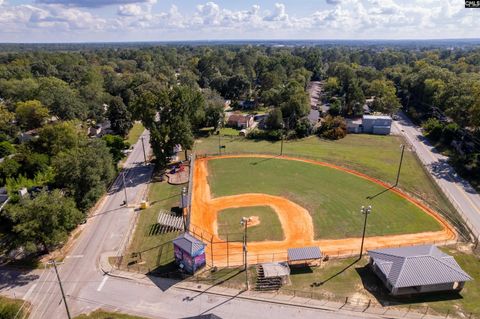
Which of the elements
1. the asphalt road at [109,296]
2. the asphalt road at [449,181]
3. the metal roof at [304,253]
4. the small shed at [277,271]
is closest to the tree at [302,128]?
the asphalt road at [449,181]

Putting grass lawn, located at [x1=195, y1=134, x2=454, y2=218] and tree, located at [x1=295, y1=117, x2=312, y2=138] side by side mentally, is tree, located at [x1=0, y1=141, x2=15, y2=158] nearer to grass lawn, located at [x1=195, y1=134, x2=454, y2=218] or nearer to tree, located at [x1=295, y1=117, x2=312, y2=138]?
grass lawn, located at [x1=195, y1=134, x2=454, y2=218]

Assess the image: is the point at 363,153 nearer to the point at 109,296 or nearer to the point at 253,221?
the point at 253,221

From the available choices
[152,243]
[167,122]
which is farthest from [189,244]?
[167,122]

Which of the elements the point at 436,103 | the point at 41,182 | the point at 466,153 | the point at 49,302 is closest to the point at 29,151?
the point at 41,182

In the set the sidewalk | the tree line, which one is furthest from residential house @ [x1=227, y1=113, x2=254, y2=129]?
the sidewalk

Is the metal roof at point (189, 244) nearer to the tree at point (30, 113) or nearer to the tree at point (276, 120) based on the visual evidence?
the tree at point (276, 120)

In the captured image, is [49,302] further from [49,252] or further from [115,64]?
[115,64]
